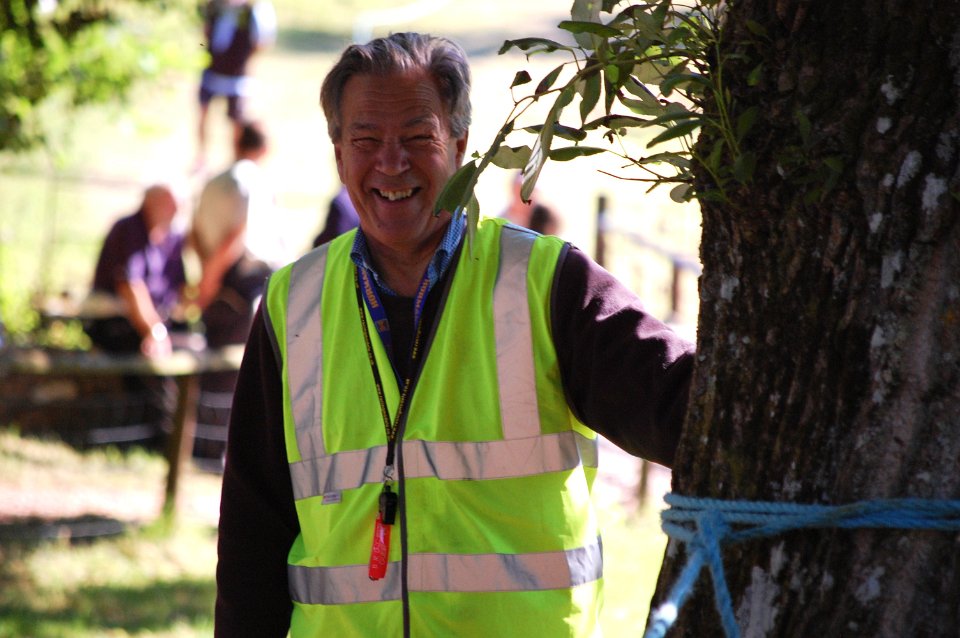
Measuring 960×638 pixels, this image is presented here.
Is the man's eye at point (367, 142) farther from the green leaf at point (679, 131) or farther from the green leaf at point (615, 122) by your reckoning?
the green leaf at point (679, 131)

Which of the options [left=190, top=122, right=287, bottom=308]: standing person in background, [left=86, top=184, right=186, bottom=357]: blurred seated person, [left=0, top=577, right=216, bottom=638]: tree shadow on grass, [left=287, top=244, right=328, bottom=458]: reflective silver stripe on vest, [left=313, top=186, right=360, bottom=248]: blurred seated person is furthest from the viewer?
[left=190, top=122, right=287, bottom=308]: standing person in background

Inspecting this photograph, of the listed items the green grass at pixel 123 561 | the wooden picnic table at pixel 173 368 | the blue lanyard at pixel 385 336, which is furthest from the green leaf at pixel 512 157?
the wooden picnic table at pixel 173 368

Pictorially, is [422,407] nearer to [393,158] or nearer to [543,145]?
[393,158]

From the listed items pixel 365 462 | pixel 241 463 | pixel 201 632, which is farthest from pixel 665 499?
pixel 201 632

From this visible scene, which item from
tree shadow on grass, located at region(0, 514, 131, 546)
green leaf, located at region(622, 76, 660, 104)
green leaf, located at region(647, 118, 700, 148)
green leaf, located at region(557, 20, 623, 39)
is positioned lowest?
tree shadow on grass, located at region(0, 514, 131, 546)

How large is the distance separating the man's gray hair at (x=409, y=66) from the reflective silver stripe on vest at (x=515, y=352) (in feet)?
1.33

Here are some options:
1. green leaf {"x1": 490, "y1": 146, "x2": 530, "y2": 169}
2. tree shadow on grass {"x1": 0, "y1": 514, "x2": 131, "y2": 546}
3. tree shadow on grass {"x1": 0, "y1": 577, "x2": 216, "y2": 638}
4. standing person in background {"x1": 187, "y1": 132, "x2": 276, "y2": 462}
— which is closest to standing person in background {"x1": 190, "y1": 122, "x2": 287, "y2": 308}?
standing person in background {"x1": 187, "y1": 132, "x2": 276, "y2": 462}

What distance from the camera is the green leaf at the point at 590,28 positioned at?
1620 millimetres

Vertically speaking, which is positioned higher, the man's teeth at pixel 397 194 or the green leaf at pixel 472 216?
the green leaf at pixel 472 216

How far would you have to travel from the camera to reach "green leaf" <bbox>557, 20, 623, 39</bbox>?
1620 millimetres

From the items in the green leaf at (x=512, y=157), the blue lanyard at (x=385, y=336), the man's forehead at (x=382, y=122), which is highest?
the green leaf at (x=512, y=157)

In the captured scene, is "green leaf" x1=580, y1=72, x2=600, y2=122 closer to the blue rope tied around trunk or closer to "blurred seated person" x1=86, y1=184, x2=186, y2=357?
the blue rope tied around trunk

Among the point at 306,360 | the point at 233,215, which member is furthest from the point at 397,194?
the point at 233,215

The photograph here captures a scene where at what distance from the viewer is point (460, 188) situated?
165cm
